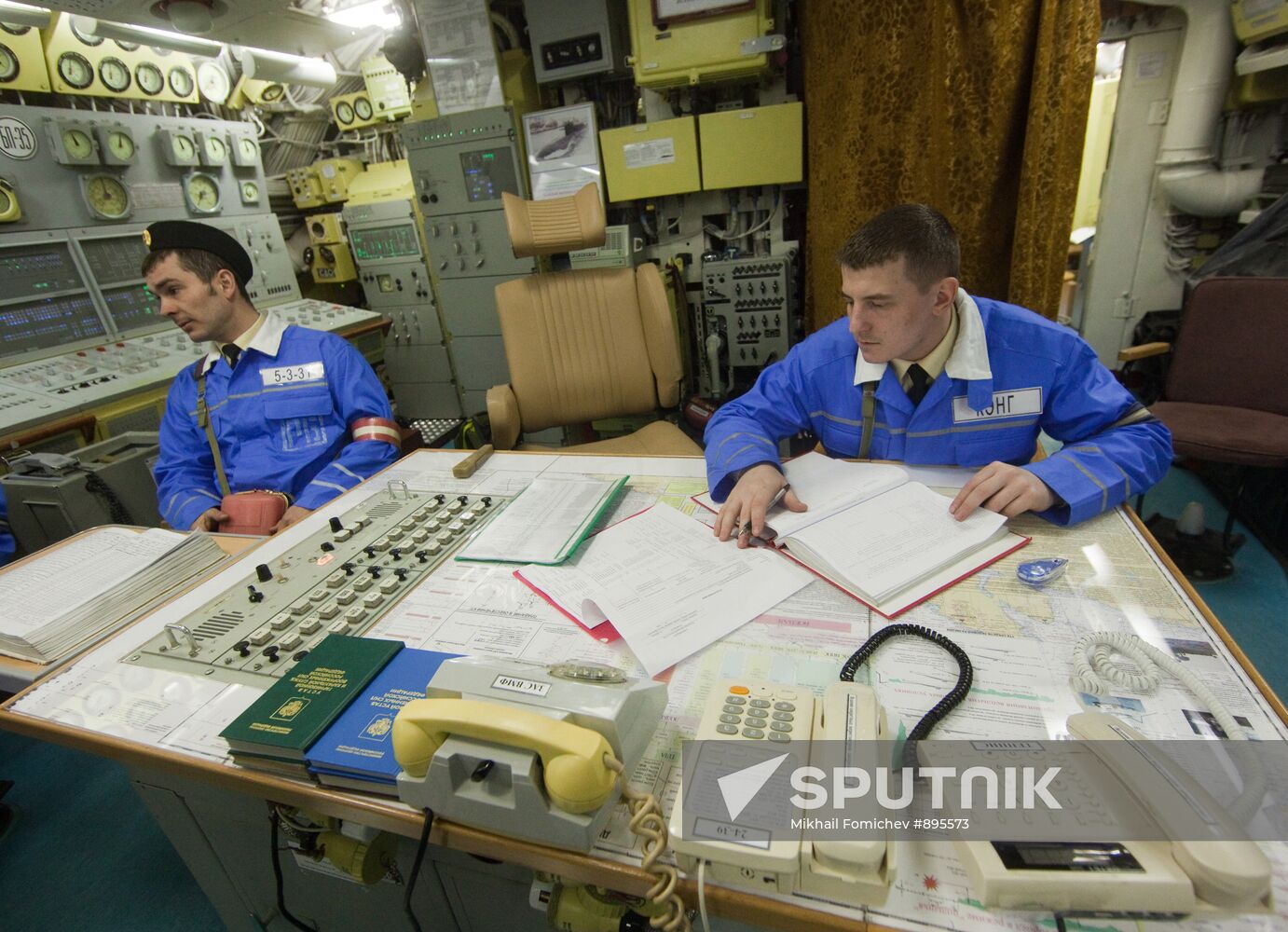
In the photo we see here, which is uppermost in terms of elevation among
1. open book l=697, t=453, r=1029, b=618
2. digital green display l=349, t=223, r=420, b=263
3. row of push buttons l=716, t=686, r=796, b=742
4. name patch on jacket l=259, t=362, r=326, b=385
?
digital green display l=349, t=223, r=420, b=263

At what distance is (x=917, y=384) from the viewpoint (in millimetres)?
1377

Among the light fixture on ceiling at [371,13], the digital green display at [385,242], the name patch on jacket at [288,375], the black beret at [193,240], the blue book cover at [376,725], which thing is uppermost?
the light fixture on ceiling at [371,13]

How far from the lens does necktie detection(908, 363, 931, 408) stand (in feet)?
4.49

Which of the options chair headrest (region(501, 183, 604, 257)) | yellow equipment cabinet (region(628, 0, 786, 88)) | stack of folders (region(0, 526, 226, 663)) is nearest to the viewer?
stack of folders (region(0, 526, 226, 663))

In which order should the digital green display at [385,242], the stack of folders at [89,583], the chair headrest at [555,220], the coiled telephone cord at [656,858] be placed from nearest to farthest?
the coiled telephone cord at [656,858] < the stack of folders at [89,583] < the chair headrest at [555,220] < the digital green display at [385,242]

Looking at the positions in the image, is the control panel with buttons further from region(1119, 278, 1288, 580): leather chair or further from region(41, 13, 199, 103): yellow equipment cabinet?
region(41, 13, 199, 103): yellow equipment cabinet

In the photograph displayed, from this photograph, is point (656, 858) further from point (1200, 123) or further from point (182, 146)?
point (182, 146)

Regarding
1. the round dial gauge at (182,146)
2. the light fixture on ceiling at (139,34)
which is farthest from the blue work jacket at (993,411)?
the round dial gauge at (182,146)

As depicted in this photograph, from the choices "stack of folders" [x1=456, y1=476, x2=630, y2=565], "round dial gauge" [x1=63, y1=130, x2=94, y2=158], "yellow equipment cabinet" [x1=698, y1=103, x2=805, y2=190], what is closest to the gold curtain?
"yellow equipment cabinet" [x1=698, y1=103, x2=805, y2=190]

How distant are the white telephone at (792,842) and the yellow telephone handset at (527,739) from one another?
0.09m

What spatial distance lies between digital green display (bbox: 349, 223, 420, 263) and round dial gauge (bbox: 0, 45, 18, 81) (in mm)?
1646

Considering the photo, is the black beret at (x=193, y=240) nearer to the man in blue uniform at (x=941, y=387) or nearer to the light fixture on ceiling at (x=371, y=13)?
the man in blue uniform at (x=941, y=387)

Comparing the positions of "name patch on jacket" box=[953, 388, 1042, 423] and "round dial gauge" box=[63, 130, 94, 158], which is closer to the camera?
"name patch on jacket" box=[953, 388, 1042, 423]

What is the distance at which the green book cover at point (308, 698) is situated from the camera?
0.76m
